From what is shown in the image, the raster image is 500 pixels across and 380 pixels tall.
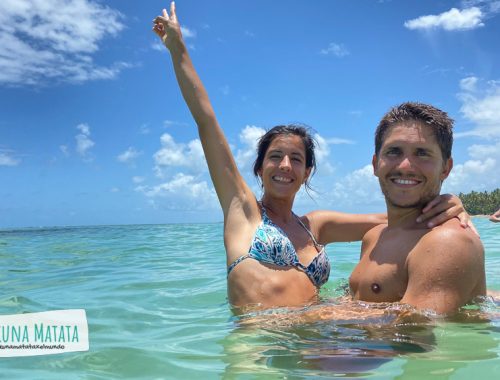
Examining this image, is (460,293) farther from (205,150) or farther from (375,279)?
(205,150)

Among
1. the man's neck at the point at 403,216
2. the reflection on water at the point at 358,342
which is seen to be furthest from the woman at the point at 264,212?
the man's neck at the point at 403,216

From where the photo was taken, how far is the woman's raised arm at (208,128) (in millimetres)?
4070

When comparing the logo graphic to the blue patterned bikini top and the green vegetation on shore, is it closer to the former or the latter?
the blue patterned bikini top

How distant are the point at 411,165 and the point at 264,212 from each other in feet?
5.39

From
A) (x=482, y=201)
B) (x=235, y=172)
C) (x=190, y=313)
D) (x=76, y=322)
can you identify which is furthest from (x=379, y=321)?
(x=482, y=201)

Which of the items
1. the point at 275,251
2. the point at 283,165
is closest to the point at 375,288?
the point at 275,251

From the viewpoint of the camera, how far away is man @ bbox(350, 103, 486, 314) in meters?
2.59

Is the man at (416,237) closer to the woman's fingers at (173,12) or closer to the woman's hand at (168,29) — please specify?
the woman's hand at (168,29)

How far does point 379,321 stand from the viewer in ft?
9.36

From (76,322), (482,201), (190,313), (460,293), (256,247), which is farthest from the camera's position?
(482,201)

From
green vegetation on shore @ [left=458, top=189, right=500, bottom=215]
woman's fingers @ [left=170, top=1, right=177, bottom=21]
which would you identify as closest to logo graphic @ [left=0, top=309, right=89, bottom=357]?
woman's fingers @ [left=170, top=1, right=177, bottom=21]

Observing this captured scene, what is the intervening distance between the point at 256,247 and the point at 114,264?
647cm

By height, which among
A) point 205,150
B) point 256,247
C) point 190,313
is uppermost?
point 205,150

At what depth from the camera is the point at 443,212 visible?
3.01 metres
